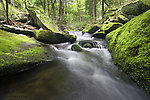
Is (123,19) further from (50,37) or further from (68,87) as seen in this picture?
(68,87)

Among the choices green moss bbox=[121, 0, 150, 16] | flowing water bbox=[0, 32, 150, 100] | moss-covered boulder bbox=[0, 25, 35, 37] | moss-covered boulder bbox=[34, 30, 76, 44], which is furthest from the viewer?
green moss bbox=[121, 0, 150, 16]

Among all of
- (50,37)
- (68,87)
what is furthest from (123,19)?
(68,87)

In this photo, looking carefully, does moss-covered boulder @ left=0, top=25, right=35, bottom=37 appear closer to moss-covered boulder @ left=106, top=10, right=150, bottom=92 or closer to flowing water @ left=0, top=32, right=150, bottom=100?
flowing water @ left=0, top=32, right=150, bottom=100

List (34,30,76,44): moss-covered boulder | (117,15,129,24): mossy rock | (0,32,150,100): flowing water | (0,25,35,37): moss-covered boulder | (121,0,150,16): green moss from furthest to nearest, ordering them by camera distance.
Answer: (117,15,129,24): mossy rock → (121,0,150,16): green moss → (34,30,76,44): moss-covered boulder → (0,25,35,37): moss-covered boulder → (0,32,150,100): flowing water

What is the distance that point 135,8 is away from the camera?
348 inches

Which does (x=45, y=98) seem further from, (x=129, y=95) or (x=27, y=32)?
(x=27, y=32)

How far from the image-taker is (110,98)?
7.13ft

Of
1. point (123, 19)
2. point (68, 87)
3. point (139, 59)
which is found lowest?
point (68, 87)

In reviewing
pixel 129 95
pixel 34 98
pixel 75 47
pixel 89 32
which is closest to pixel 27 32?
pixel 75 47

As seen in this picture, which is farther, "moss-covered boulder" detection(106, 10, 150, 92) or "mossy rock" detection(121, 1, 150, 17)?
"mossy rock" detection(121, 1, 150, 17)

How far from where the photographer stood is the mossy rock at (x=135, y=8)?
321 inches

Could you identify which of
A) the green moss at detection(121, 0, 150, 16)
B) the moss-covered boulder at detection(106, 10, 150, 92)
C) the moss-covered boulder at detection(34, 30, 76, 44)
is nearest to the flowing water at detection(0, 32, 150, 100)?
the moss-covered boulder at detection(106, 10, 150, 92)

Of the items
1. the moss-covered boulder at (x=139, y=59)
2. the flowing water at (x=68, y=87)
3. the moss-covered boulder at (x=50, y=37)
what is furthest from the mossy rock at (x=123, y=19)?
the flowing water at (x=68, y=87)

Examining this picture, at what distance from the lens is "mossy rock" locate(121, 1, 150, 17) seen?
26.8 feet
